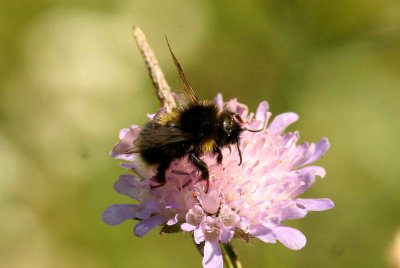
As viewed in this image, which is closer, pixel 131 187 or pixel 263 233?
pixel 263 233

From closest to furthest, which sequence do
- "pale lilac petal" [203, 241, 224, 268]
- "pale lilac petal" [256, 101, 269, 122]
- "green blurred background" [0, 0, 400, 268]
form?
1. "pale lilac petal" [203, 241, 224, 268]
2. "pale lilac petal" [256, 101, 269, 122]
3. "green blurred background" [0, 0, 400, 268]

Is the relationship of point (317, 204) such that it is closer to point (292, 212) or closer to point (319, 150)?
point (292, 212)


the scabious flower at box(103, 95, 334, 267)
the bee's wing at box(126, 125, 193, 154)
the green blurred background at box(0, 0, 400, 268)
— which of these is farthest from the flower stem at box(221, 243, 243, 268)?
the green blurred background at box(0, 0, 400, 268)

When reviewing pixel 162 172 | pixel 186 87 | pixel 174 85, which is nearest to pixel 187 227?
pixel 162 172

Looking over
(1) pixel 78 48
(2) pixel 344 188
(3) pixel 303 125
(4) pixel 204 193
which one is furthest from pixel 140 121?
(4) pixel 204 193

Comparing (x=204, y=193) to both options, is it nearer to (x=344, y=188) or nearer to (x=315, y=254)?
(x=315, y=254)

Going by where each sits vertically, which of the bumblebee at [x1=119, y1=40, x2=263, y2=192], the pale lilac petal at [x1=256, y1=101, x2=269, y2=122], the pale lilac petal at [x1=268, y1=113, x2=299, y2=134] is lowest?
the bumblebee at [x1=119, y1=40, x2=263, y2=192]

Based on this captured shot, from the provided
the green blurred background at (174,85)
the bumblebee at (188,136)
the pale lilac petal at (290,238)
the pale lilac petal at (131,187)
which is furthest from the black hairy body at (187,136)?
the green blurred background at (174,85)

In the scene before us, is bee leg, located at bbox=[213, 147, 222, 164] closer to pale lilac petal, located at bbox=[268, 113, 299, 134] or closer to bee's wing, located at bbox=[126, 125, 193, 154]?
bee's wing, located at bbox=[126, 125, 193, 154]
